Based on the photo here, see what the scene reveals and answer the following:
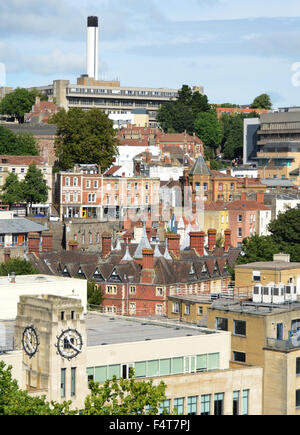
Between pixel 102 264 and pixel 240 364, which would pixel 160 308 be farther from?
pixel 240 364

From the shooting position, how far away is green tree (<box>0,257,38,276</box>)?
9669 cm

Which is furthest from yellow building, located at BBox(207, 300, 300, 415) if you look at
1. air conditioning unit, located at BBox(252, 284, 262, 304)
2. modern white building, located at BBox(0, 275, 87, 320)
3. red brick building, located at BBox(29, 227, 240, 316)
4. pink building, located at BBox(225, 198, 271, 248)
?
pink building, located at BBox(225, 198, 271, 248)

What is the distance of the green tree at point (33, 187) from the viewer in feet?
435

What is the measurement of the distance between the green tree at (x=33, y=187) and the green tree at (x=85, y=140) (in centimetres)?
1375

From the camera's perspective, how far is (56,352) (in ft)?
174

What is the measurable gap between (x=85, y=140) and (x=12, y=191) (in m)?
18.5

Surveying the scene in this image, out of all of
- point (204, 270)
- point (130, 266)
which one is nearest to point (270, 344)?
point (130, 266)

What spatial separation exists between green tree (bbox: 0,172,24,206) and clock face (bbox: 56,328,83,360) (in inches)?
3101

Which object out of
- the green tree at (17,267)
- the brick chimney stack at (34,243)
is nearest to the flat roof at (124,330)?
the green tree at (17,267)

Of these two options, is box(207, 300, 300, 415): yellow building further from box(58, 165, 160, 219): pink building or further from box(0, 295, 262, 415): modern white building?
box(58, 165, 160, 219): pink building

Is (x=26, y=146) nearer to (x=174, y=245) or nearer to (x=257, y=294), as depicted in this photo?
(x=174, y=245)

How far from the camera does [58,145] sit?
150 m

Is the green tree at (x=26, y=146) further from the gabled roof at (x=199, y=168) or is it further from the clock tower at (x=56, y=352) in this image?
the clock tower at (x=56, y=352)

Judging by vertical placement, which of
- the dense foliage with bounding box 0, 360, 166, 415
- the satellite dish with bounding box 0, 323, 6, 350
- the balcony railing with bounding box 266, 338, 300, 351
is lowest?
the balcony railing with bounding box 266, 338, 300, 351
